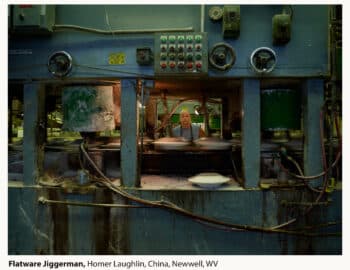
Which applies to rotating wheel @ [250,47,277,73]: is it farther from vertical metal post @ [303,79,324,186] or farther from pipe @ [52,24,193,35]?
pipe @ [52,24,193,35]

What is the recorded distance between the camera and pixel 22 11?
11.9ft

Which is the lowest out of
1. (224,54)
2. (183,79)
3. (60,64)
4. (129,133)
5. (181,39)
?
(129,133)

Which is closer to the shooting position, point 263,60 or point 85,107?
point 263,60

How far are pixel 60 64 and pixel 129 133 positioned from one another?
1466 millimetres

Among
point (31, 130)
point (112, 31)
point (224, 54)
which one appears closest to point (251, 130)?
point (224, 54)

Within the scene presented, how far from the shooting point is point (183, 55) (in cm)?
357

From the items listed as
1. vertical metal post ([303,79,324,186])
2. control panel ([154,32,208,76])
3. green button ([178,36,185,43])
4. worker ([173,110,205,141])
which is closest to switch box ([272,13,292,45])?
vertical metal post ([303,79,324,186])

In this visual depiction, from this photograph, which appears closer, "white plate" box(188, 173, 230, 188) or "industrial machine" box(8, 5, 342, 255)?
"industrial machine" box(8, 5, 342, 255)

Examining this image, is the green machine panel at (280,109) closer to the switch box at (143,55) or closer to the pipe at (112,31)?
the pipe at (112,31)

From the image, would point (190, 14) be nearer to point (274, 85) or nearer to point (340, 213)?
point (274, 85)

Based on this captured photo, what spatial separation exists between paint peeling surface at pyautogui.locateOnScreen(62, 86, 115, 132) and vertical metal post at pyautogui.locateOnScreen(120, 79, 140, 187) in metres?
0.52

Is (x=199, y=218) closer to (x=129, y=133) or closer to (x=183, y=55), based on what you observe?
(x=129, y=133)

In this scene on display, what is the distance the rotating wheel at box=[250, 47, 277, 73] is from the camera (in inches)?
140

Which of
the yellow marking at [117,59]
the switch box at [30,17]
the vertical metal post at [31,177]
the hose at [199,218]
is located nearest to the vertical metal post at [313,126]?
the hose at [199,218]
